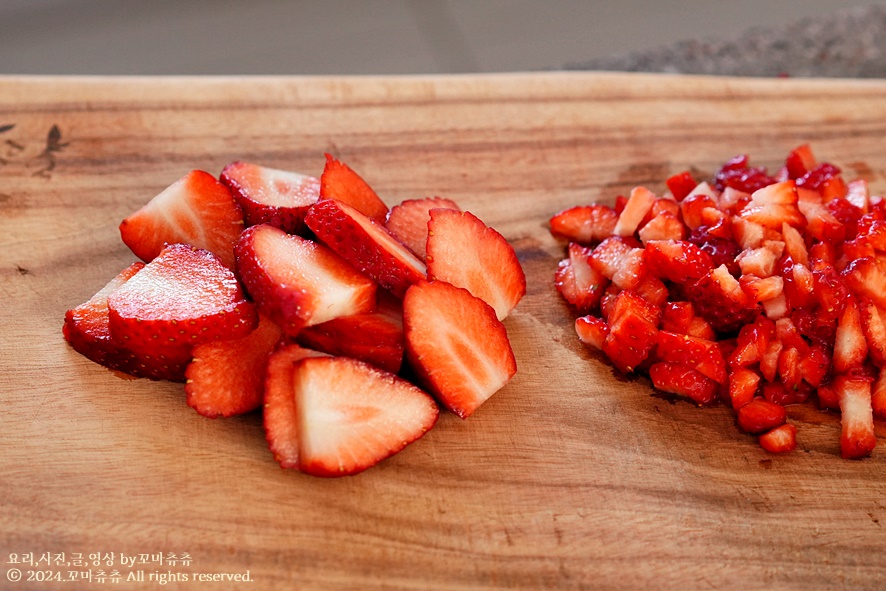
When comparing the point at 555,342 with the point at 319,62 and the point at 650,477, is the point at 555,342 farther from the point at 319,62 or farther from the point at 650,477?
the point at 319,62

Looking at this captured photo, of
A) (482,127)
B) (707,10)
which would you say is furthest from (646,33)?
(482,127)

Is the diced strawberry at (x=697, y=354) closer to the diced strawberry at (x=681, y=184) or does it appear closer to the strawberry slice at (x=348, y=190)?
the diced strawberry at (x=681, y=184)

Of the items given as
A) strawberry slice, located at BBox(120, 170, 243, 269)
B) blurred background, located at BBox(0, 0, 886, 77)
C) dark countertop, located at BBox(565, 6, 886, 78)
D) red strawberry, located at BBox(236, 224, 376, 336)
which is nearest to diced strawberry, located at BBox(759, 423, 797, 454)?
red strawberry, located at BBox(236, 224, 376, 336)

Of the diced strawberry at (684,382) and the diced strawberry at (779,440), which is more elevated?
the diced strawberry at (684,382)

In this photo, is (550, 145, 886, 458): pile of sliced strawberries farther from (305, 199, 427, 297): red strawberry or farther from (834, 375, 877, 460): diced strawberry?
(305, 199, 427, 297): red strawberry

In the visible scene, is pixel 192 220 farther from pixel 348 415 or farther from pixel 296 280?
pixel 348 415

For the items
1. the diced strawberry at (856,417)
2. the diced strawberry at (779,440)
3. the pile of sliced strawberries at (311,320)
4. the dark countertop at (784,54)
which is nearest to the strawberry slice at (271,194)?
the pile of sliced strawberries at (311,320)
